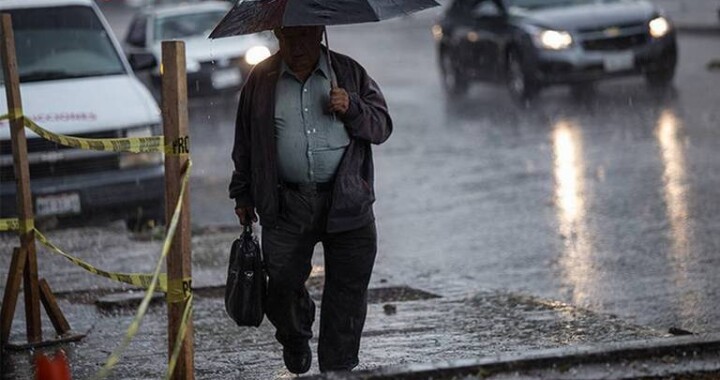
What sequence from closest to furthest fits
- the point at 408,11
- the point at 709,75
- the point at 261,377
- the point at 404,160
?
the point at 408,11
the point at 261,377
the point at 404,160
the point at 709,75

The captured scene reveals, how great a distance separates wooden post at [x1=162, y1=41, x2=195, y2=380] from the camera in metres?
6.25

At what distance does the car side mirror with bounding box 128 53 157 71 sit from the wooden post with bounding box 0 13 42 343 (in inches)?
214

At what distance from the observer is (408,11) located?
6.75 meters

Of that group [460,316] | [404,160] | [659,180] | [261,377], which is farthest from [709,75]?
[261,377]

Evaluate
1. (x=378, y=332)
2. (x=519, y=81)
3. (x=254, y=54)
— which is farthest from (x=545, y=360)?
(x=254, y=54)

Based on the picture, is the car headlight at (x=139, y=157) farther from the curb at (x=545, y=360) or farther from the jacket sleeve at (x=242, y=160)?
the curb at (x=545, y=360)

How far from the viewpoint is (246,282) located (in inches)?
271

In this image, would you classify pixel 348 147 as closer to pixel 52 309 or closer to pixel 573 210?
pixel 52 309

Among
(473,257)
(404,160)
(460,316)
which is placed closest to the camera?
(460,316)

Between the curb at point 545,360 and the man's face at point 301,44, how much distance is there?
4.75ft

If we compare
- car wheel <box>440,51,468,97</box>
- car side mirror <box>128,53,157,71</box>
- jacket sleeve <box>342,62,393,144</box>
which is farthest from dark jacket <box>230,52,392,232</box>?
car wheel <box>440,51,468,97</box>

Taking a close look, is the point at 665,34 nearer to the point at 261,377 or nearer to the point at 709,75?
the point at 709,75

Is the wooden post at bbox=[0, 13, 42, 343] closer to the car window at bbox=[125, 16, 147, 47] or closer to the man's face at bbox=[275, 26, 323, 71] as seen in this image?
the man's face at bbox=[275, 26, 323, 71]

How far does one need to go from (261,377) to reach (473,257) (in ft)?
13.4
